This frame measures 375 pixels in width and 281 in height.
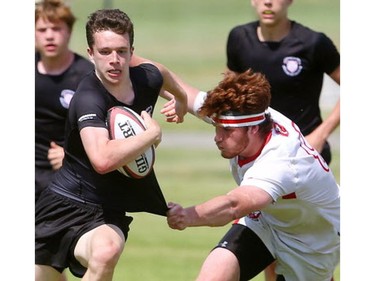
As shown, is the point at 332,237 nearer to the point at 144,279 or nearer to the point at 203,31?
the point at 144,279

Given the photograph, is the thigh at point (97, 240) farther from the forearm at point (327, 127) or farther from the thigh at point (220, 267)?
the forearm at point (327, 127)

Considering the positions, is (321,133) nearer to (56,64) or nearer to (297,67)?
(297,67)

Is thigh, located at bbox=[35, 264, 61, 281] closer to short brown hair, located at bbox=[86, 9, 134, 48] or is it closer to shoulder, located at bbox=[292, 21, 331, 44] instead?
short brown hair, located at bbox=[86, 9, 134, 48]

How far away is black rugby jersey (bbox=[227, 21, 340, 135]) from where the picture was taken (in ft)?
28.7

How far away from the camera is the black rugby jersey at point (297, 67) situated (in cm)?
873

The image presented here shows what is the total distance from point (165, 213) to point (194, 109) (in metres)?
1.15

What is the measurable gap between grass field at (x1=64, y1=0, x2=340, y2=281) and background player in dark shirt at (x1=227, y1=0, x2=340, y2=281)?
1385mm

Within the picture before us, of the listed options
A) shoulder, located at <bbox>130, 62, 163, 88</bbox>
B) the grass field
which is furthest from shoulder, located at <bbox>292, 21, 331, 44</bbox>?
shoulder, located at <bbox>130, 62, 163, 88</bbox>

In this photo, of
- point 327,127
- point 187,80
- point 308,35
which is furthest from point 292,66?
point 187,80

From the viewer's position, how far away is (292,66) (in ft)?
28.8

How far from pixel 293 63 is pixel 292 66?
27 mm

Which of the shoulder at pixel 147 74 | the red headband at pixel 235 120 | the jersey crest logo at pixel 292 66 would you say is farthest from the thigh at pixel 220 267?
the jersey crest logo at pixel 292 66

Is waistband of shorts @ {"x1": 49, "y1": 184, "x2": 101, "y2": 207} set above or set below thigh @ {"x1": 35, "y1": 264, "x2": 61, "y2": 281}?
above
